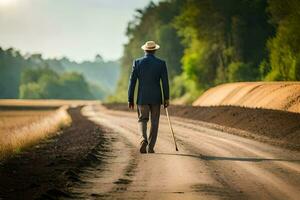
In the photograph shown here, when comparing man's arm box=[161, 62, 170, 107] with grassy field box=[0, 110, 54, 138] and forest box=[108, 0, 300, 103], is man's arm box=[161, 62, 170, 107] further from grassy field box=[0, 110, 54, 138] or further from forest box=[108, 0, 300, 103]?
forest box=[108, 0, 300, 103]

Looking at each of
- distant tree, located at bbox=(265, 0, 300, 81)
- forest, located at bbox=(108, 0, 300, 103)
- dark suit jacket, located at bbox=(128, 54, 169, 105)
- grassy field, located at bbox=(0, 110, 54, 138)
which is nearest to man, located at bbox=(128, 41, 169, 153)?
dark suit jacket, located at bbox=(128, 54, 169, 105)

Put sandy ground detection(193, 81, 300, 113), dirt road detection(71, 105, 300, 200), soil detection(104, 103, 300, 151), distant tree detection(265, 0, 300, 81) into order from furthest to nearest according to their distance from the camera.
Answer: distant tree detection(265, 0, 300, 81)
sandy ground detection(193, 81, 300, 113)
soil detection(104, 103, 300, 151)
dirt road detection(71, 105, 300, 200)

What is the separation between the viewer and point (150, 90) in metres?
15.0

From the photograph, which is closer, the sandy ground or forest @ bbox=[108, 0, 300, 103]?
the sandy ground

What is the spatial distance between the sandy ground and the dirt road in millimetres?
15142

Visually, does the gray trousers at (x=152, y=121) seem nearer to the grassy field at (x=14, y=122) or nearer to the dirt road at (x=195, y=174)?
the dirt road at (x=195, y=174)

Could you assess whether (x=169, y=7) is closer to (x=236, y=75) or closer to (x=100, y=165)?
(x=236, y=75)

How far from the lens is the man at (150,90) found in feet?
49.0

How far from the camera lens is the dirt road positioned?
916 cm

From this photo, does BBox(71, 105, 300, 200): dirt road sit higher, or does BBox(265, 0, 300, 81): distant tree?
BBox(265, 0, 300, 81): distant tree

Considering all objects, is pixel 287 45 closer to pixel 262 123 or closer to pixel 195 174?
pixel 262 123

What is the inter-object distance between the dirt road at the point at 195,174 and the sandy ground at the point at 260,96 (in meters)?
15.1

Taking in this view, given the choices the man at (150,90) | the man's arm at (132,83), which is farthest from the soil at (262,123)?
the man's arm at (132,83)

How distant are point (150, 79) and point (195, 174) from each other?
450 centimetres
